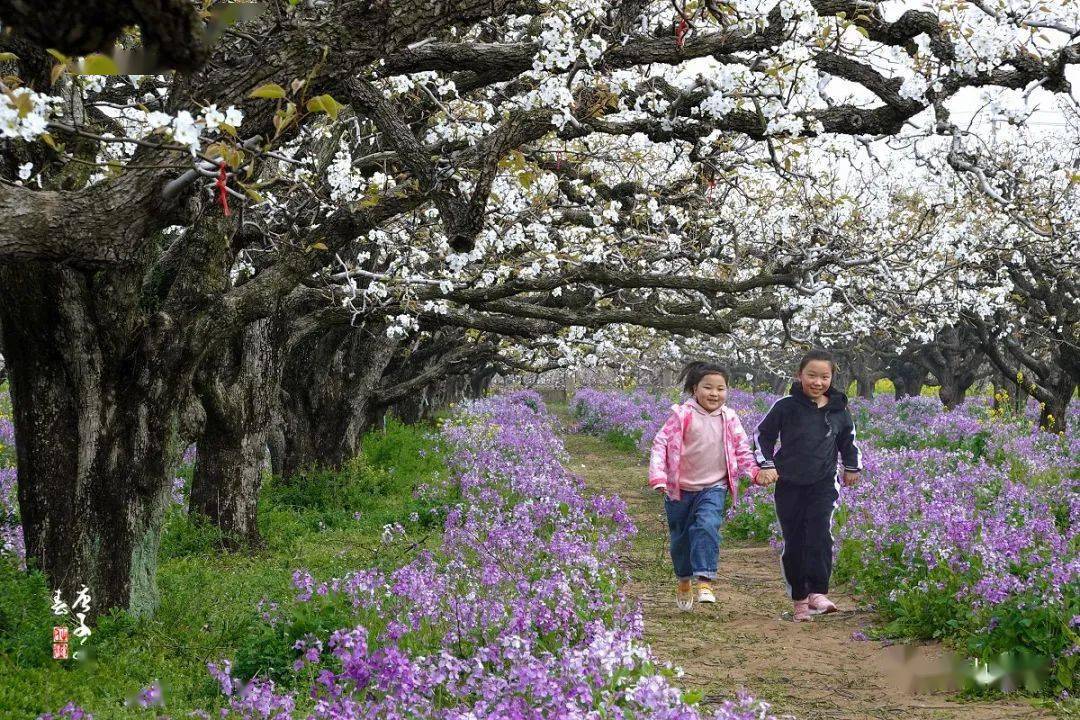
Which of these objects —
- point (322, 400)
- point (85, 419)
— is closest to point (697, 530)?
point (85, 419)

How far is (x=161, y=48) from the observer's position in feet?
7.41

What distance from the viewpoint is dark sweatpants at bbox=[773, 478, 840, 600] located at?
25.8 feet

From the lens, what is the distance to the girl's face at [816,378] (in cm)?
787

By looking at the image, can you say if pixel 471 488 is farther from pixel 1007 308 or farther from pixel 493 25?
pixel 1007 308

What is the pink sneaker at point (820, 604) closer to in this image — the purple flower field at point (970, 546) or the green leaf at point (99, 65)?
the purple flower field at point (970, 546)

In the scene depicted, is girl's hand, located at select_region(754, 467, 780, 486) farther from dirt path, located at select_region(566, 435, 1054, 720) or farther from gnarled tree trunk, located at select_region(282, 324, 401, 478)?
gnarled tree trunk, located at select_region(282, 324, 401, 478)

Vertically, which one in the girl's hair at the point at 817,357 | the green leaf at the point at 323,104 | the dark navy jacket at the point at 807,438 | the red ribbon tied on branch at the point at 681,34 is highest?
the red ribbon tied on branch at the point at 681,34

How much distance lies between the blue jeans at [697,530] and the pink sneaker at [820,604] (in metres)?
0.80

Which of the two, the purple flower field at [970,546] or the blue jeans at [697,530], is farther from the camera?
the blue jeans at [697,530]

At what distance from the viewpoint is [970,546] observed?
734cm

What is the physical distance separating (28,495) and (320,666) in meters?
2.28

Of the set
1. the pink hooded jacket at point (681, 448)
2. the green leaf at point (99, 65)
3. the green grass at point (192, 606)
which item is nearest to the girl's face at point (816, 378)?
the pink hooded jacket at point (681, 448)

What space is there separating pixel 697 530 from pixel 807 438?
114cm

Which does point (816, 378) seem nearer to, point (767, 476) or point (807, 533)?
point (767, 476)
